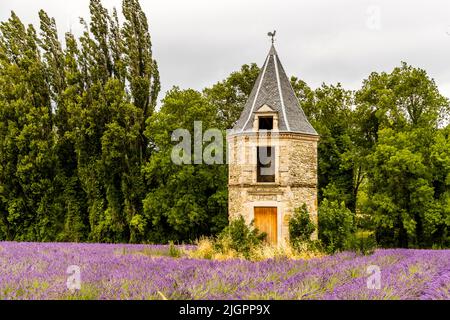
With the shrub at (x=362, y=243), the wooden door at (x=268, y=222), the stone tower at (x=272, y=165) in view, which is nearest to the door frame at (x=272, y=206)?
the stone tower at (x=272, y=165)

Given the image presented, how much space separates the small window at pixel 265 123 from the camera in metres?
18.5

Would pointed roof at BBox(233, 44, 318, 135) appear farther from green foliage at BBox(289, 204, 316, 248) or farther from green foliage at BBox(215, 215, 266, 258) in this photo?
green foliage at BBox(215, 215, 266, 258)

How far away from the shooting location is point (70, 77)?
2727cm

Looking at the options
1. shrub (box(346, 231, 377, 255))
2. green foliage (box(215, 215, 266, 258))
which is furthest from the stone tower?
shrub (box(346, 231, 377, 255))

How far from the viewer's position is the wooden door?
58.3 feet

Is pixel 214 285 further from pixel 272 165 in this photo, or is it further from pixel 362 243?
pixel 362 243

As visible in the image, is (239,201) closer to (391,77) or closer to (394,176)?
(394,176)

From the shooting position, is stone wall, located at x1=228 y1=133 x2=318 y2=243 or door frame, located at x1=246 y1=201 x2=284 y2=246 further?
stone wall, located at x1=228 y1=133 x2=318 y2=243

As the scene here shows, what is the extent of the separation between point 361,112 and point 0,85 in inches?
926

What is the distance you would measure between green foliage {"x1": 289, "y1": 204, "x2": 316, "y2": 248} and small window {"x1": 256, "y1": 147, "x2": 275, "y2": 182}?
1906mm

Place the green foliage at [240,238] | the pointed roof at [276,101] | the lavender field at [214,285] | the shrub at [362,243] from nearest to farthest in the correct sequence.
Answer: the lavender field at [214,285], the shrub at [362,243], the green foliage at [240,238], the pointed roof at [276,101]

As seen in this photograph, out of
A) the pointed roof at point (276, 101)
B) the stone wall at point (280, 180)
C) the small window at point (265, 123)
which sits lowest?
the stone wall at point (280, 180)

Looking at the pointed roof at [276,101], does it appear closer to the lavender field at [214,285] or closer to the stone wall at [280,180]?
the stone wall at [280,180]
